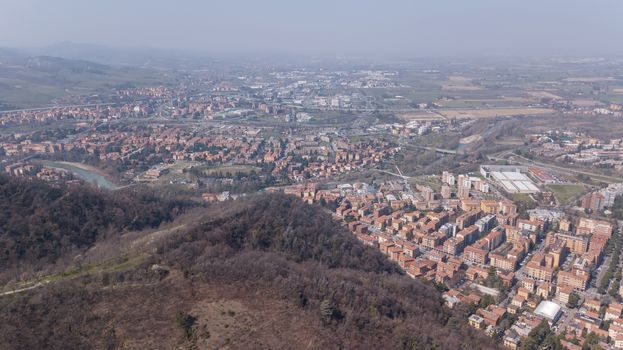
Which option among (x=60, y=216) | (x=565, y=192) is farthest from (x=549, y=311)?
(x=60, y=216)

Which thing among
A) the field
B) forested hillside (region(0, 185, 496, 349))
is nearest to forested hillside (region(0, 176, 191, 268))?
forested hillside (region(0, 185, 496, 349))

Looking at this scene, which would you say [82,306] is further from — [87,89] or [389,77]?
[389,77]

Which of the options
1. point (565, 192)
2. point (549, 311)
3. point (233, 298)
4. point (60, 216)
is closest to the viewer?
point (233, 298)

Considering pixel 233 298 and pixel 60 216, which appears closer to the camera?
pixel 233 298

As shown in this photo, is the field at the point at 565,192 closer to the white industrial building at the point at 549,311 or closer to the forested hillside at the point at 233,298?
the white industrial building at the point at 549,311

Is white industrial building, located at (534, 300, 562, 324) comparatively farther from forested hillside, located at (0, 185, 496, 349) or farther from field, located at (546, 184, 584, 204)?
field, located at (546, 184, 584, 204)

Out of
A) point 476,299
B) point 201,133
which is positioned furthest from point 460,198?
point 201,133

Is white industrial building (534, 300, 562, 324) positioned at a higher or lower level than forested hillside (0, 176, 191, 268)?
lower

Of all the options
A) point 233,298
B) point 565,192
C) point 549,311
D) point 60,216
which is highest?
point 60,216

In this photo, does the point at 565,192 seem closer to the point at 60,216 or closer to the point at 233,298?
the point at 233,298
